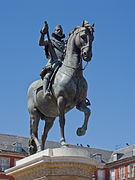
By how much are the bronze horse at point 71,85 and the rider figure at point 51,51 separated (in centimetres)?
21

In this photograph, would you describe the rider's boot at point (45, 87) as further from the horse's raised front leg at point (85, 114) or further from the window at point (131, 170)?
the window at point (131, 170)

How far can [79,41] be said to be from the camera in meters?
11.1

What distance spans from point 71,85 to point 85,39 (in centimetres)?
124

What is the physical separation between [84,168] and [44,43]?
3.69 meters

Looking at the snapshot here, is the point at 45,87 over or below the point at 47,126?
over

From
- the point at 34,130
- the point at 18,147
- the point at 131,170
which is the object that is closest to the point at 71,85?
the point at 34,130

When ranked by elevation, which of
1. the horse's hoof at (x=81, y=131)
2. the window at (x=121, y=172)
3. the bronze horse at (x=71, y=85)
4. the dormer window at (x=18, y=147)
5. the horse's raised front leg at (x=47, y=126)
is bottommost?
the horse's hoof at (x=81, y=131)

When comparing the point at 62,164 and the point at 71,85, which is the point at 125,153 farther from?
the point at 62,164

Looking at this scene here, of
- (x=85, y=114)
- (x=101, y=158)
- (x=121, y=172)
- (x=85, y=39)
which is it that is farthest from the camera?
(x=101, y=158)

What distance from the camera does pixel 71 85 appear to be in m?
10.9

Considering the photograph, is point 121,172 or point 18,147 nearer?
point 18,147

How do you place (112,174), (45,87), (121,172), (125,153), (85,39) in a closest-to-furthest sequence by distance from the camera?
(85,39) < (45,87) < (121,172) < (112,174) < (125,153)

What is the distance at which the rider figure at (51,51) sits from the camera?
37.3ft

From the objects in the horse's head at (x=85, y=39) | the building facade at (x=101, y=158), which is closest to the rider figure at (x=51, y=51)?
the horse's head at (x=85, y=39)
